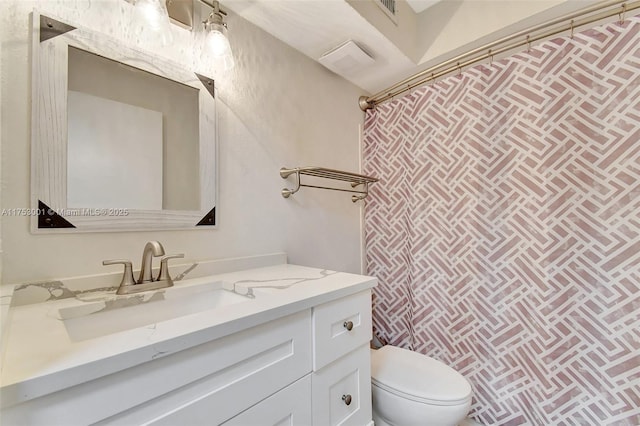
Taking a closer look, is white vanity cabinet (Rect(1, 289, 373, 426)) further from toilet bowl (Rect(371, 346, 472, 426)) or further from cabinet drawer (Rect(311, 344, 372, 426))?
toilet bowl (Rect(371, 346, 472, 426))

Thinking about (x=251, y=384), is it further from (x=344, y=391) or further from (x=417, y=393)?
(x=417, y=393)

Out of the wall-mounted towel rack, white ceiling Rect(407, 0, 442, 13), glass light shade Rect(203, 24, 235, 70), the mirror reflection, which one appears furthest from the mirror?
white ceiling Rect(407, 0, 442, 13)

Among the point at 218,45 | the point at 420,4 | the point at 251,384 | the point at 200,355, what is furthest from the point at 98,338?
the point at 420,4

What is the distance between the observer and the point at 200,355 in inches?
21.1

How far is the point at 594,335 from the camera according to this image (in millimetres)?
1046

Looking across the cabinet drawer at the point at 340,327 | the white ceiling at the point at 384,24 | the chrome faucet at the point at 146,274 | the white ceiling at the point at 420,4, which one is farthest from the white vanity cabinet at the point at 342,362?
the white ceiling at the point at 420,4

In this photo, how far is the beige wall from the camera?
714mm

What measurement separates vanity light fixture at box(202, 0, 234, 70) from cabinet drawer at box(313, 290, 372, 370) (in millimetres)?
1034

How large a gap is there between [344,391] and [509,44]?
1757 millimetres

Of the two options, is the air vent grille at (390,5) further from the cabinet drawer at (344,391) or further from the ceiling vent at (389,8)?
the cabinet drawer at (344,391)

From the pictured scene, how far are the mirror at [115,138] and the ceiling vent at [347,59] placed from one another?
73cm

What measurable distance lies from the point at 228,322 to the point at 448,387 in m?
1.00

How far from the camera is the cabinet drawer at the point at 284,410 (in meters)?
0.61

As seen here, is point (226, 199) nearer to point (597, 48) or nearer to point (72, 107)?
point (72, 107)
